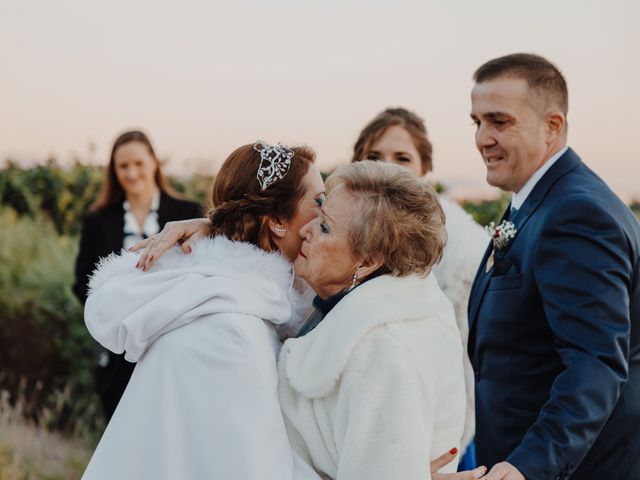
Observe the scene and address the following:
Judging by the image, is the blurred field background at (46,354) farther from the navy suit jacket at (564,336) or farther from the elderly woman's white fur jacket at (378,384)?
the elderly woman's white fur jacket at (378,384)

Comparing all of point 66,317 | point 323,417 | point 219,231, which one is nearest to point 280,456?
point 323,417

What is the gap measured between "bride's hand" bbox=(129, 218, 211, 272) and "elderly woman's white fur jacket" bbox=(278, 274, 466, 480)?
0.53 metres

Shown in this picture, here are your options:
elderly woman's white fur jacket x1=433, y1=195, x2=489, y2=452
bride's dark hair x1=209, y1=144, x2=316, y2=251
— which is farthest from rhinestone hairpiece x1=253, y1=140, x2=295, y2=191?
elderly woman's white fur jacket x1=433, y1=195, x2=489, y2=452

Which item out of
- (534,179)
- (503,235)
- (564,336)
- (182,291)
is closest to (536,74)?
(534,179)

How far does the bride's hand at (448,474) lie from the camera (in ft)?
8.05

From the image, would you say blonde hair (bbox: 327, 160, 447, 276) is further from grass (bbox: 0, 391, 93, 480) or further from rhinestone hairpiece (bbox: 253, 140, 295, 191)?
grass (bbox: 0, 391, 93, 480)

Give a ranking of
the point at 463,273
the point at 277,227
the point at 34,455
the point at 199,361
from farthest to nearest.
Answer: the point at 34,455 < the point at 463,273 < the point at 277,227 < the point at 199,361

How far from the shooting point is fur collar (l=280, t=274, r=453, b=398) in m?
2.30

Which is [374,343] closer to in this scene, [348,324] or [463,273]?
[348,324]

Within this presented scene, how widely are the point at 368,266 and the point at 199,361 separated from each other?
0.59 metres

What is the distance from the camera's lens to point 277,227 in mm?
2818

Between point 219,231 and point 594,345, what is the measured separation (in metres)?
1.30

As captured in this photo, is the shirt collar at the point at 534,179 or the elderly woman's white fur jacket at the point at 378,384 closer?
the elderly woman's white fur jacket at the point at 378,384

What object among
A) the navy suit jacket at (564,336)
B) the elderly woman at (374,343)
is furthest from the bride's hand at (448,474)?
the navy suit jacket at (564,336)
